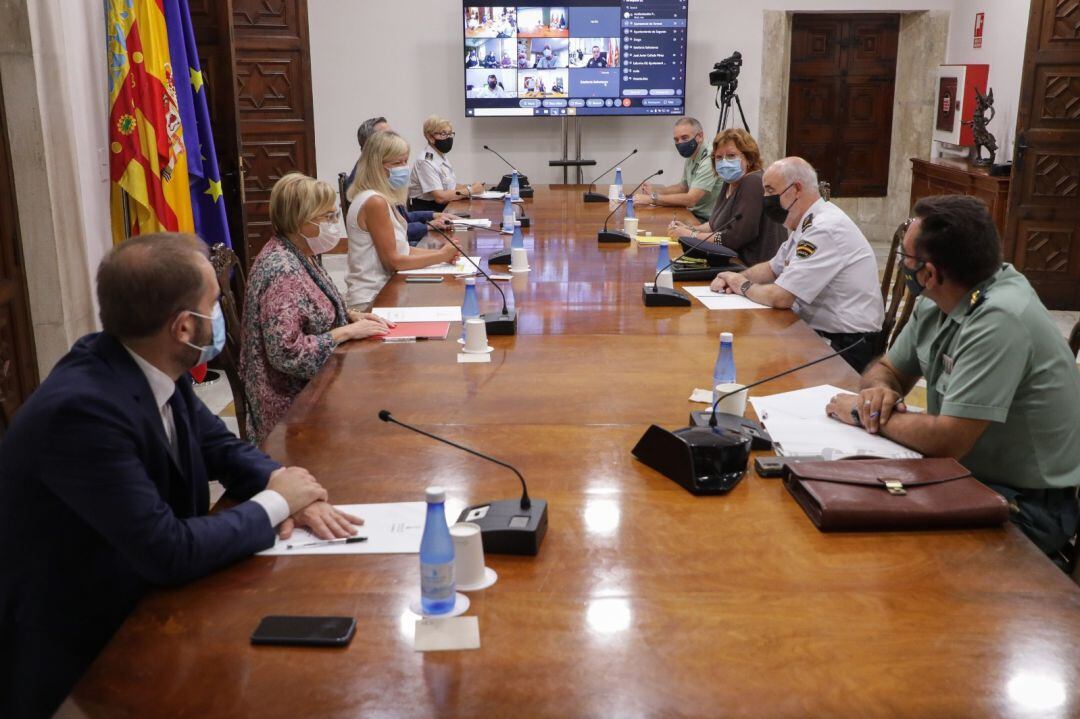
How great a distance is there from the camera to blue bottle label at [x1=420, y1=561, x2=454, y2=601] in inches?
58.9

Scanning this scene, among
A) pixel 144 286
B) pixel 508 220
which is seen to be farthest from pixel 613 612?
pixel 508 220

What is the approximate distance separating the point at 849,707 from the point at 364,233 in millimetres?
3270

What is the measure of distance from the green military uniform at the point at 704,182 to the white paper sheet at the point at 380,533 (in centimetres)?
474

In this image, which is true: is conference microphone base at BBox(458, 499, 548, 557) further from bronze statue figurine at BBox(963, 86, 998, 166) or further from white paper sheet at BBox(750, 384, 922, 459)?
bronze statue figurine at BBox(963, 86, 998, 166)

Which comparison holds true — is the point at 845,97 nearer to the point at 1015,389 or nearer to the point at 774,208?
the point at 774,208

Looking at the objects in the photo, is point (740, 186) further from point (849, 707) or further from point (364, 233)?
point (849, 707)

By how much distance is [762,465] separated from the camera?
2064 millimetres

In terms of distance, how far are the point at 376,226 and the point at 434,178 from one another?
9.55ft

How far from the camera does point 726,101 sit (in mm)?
8492

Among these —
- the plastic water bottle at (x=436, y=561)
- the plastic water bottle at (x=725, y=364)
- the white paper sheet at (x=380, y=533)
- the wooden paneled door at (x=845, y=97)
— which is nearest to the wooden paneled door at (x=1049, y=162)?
the wooden paneled door at (x=845, y=97)

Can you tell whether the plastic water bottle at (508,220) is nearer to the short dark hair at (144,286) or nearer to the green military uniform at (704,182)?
the green military uniform at (704,182)

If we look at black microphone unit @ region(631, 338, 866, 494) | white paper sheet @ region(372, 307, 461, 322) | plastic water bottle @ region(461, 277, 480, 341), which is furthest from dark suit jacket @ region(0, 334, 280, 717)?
white paper sheet @ region(372, 307, 461, 322)

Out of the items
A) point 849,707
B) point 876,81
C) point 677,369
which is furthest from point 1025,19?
point 849,707

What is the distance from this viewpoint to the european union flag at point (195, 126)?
4.43 meters
